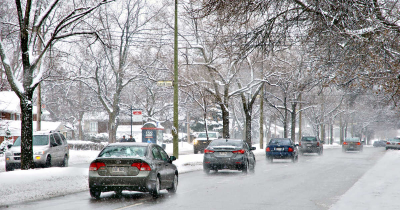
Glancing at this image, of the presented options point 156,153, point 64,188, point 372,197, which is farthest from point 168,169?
point 372,197

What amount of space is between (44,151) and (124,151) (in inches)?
423

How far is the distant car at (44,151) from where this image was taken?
2250 cm

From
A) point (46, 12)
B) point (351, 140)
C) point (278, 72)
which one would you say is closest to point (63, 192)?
point (46, 12)

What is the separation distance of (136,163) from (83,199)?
1661 mm

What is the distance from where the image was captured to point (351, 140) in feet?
177

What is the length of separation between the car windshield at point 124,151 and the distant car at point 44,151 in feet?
34.0

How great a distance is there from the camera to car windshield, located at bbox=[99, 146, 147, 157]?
13.0 meters

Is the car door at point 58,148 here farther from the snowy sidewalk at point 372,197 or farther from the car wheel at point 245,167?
the snowy sidewalk at point 372,197

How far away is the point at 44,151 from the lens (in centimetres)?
2264

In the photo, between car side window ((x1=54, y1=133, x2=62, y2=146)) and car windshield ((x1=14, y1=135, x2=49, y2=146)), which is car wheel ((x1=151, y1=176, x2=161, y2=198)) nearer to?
car windshield ((x1=14, y1=135, x2=49, y2=146))

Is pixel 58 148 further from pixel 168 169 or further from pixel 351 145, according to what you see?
pixel 351 145

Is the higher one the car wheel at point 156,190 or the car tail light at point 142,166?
the car tail light at point 142,166

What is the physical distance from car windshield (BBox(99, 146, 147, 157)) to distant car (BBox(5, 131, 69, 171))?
1035 centimetres

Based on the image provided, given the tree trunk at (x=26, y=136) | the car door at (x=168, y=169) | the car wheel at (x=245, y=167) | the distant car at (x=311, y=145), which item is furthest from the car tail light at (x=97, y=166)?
the distant car at (x=311, y=145)
